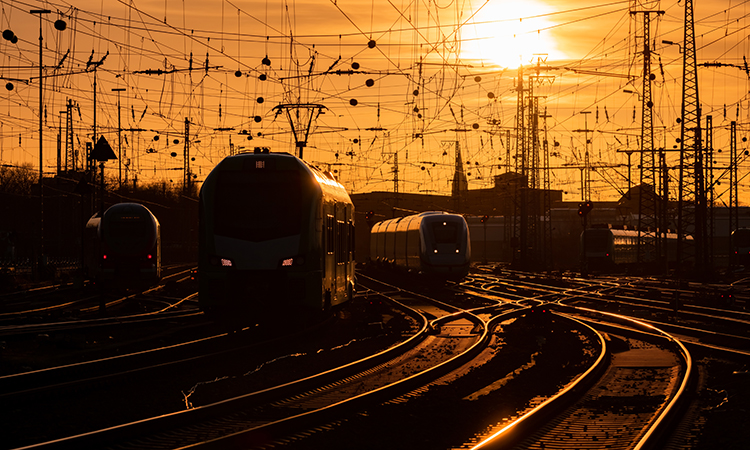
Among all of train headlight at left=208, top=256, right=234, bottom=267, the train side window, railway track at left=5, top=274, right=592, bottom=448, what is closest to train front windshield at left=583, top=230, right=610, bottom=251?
the train side window

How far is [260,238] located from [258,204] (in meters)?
0.68

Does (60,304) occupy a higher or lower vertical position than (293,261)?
lower

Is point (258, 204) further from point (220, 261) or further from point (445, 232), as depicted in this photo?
point (445, 232)

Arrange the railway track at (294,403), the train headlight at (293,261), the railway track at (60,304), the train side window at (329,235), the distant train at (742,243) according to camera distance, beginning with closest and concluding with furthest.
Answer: the railway track at (294,403)
the train headlight at (293,261)
the train side window at (329,235)
the railway track at (60,304)
the distant train at (742,243)

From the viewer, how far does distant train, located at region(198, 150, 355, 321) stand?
49.9ft

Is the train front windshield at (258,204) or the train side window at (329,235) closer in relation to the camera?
the train front windshield at (258,204)

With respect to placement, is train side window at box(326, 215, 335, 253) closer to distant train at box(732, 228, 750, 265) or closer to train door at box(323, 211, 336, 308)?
train door at box(323, 211, 336, 308)

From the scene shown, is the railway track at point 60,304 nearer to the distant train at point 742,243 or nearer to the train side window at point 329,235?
the train side window at point 329,235

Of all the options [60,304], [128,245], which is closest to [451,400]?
[60,304]

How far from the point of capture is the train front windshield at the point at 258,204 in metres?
15.4

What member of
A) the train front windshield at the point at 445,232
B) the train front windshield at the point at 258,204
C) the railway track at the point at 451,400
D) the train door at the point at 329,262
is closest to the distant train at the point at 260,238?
the train front windshield at the point at 258,204

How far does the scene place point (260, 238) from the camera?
15336 mm

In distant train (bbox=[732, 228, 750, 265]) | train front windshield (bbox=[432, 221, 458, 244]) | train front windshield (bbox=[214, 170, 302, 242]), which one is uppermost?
train front windshield (bbox=[214, 170, 302, 242])

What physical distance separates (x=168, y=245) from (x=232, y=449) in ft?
286
